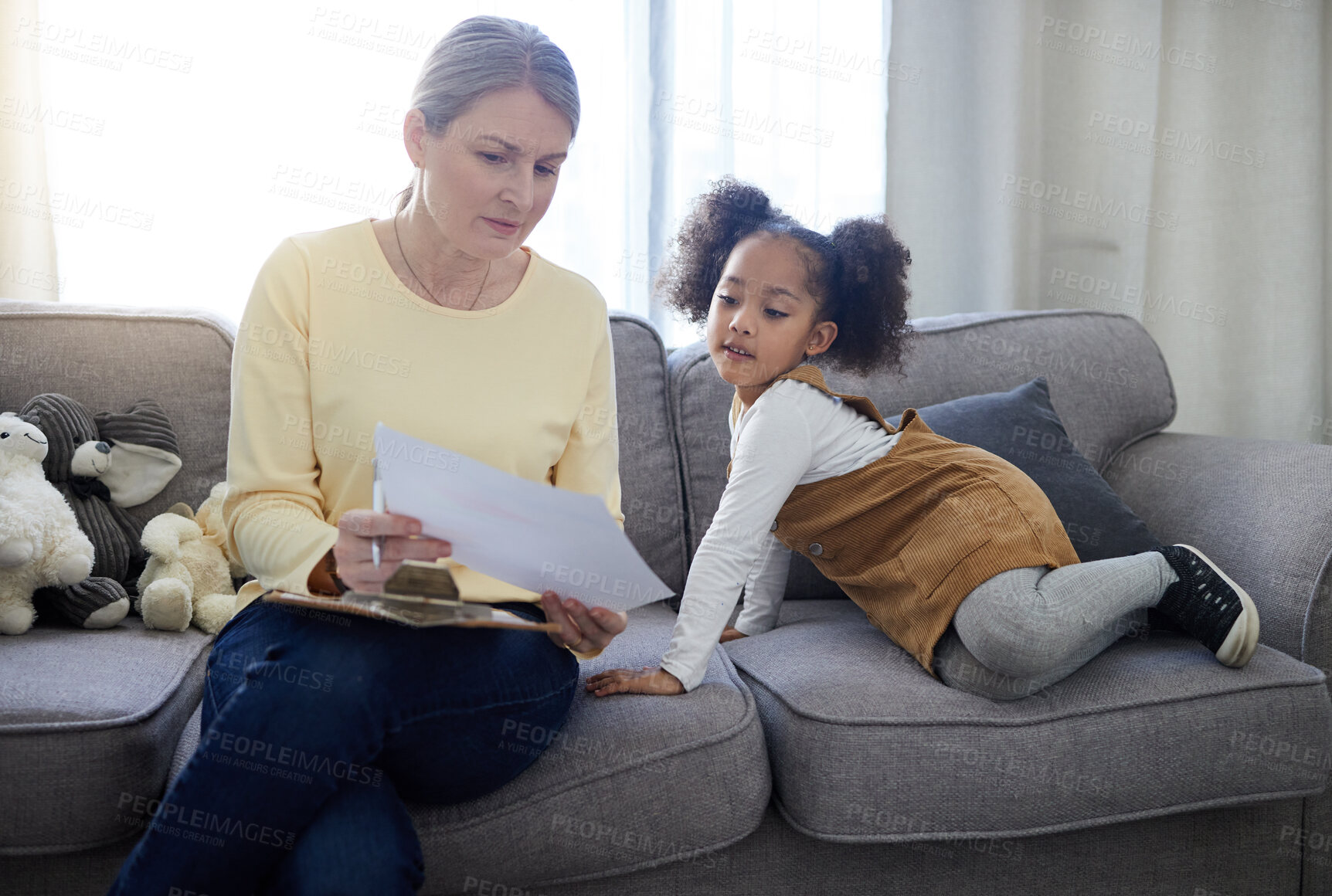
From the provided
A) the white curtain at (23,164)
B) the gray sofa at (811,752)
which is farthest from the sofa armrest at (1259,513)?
the white curtain at (23,164)

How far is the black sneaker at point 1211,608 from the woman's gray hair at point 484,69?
102cm

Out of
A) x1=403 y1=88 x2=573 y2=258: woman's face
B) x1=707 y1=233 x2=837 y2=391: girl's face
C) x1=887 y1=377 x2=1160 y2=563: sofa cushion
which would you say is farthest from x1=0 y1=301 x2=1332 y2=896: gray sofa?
x1=403 y1=88 x2=573 y2=258: woman's face

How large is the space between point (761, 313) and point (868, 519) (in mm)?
340

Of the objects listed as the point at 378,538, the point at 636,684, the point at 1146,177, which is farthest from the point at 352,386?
the point at 1146,177

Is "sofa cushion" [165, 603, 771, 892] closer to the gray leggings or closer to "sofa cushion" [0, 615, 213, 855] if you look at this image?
"sofa cushion" [0, 615, 213, 855]

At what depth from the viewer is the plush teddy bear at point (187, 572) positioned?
128cm

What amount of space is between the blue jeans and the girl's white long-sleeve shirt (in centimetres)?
21

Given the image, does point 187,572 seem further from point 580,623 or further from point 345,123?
point 345,123

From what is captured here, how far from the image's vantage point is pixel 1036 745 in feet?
3.68

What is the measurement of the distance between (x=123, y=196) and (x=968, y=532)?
1750mm

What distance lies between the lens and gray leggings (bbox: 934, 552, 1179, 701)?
1.15 meters

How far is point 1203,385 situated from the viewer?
2.48 meters

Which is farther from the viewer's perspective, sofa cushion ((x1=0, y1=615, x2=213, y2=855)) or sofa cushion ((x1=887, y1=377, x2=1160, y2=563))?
sofa cushion ((x1=887, y1=377, x2=1160, y2=563))

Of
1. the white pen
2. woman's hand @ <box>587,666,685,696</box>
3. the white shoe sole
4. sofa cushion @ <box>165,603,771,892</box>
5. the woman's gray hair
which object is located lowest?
sofa cushion @ <box>165,603,771,892</box>
